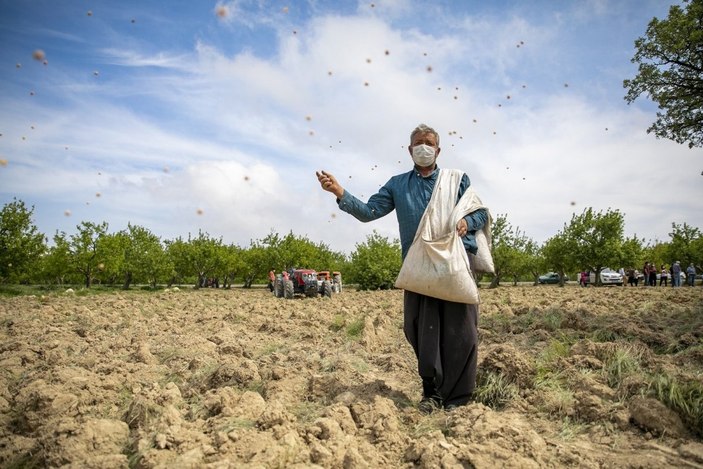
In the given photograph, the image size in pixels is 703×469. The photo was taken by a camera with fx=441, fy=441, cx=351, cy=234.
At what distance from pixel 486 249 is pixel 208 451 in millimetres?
1993

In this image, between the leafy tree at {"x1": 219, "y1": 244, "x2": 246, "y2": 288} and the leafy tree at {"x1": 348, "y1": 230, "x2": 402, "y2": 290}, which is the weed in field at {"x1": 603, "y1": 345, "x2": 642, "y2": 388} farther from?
the leafy tree at {"x1": 219, "y1": 244, "x2": 246, "y2": 288}

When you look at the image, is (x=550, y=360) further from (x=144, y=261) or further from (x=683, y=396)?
(x=144, y=261)

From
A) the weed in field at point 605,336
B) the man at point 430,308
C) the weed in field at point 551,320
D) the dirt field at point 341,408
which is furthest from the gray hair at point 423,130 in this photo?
the weed in field at point 551,320

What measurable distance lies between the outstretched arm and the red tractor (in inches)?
468

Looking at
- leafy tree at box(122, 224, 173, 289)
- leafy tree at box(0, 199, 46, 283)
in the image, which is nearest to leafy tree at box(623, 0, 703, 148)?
leafy tree at box(0, 199, 46, 283)

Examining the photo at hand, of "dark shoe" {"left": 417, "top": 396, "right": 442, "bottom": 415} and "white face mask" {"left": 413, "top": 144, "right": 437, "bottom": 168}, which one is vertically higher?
"white face mask" {"left": 413, "top": 144, "right": 437, "bottom": 168}

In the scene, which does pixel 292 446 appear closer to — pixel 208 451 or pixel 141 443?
pixel 208 451

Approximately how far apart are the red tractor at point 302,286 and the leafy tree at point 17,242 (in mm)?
10867

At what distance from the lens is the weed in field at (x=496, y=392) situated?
2.83m

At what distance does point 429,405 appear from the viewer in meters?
2.75

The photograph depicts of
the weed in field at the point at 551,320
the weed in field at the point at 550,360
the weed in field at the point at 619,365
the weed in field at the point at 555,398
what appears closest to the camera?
the weed in field at the point at 555,398

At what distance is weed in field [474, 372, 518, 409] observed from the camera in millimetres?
2828

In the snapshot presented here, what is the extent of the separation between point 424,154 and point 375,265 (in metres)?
23.9

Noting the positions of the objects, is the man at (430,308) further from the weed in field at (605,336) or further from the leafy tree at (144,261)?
the leafy tree at (144,261)
